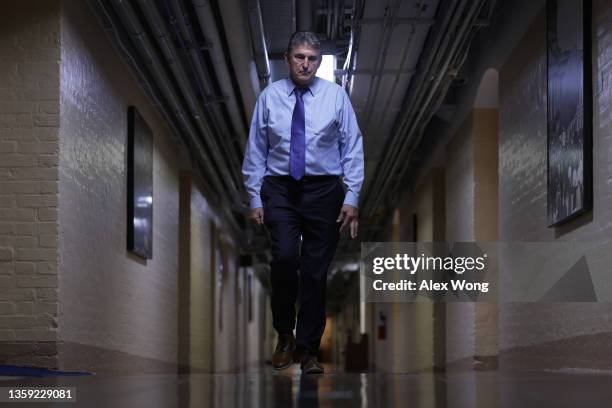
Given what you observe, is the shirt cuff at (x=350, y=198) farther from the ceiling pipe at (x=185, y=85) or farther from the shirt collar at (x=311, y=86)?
the ceiling pipe at (x=185, y=85)

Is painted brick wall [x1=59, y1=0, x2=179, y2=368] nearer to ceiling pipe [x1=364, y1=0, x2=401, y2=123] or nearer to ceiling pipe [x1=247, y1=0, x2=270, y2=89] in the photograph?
ceiling pipe [x1=247, y1=0, x2=270, y2=89]

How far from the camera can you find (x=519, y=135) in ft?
24.2

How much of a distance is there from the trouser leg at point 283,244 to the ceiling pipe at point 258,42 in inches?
118

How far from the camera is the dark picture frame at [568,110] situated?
17.7 feet

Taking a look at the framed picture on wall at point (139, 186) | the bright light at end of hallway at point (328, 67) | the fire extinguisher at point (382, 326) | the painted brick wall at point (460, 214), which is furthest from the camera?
the fire extinguisher at point (382, 326)

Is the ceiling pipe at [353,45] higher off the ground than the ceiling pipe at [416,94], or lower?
higher

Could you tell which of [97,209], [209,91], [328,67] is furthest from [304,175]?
[209,91]

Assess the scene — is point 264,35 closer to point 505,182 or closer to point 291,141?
point 505,182

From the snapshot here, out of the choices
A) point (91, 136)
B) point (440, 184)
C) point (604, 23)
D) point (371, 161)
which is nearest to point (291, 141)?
point (604, 23)

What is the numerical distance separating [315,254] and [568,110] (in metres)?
2.38

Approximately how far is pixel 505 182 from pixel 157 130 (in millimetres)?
3678

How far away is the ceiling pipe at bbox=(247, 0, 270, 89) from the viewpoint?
22.8 feet

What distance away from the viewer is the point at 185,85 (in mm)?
8375

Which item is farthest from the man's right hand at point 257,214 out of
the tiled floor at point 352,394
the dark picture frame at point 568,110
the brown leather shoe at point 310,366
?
the dark picture frame at point 568,110
